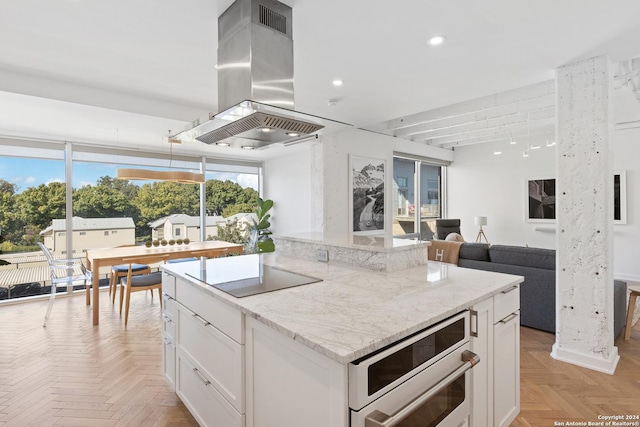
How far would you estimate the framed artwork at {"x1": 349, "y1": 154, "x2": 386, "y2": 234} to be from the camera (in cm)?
527

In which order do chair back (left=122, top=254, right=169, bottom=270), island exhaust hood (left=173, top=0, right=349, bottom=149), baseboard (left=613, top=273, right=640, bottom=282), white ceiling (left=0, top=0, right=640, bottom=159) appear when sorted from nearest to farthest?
island exhaust hood (left=173, top=0, right=349, bottom=149)
white ceiling (left=0, top=0, right=640, bottom=159)
chair back (left=122, top=254, right=169, bottom=270)
baseboard (left=613, top=273, right=640, bottom=282)

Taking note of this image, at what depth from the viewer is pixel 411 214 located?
698cm

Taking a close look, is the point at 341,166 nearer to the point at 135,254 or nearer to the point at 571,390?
the point at 135,254

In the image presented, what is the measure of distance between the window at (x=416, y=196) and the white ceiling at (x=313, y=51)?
3.00m

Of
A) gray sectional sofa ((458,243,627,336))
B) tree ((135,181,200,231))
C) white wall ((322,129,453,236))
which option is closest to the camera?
gray sectional sofa ((458,243,627,336))

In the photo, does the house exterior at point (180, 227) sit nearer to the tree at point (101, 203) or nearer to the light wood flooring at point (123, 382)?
the tree at point (101, 203)

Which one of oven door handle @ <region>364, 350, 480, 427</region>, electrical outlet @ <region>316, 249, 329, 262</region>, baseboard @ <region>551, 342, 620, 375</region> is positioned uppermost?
electrical outlet @ <region>316, 249, 329, 262</region>

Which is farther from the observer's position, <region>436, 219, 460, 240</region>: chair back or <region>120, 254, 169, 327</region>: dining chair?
<region>436, 219, 460, 240</region>: chair back

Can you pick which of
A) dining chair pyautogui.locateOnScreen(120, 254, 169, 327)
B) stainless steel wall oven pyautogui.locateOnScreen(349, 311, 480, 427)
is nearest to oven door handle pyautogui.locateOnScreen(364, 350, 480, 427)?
stainless steel wall oven pyautogui.locateOnScreen(349, 311, 480, 427)

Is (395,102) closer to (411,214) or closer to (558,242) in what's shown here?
(558,242)

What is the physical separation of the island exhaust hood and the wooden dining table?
260 centimetres

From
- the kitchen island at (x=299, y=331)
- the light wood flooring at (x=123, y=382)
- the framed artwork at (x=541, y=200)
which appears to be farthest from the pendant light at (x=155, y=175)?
the framed artwork at (x=541, y=200)

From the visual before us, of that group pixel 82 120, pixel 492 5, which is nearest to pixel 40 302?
pixel 82 120

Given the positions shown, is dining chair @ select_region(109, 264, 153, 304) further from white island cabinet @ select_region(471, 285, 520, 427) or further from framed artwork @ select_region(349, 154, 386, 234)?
white island cabinet @ select_region(471, 285, 520, 427)
